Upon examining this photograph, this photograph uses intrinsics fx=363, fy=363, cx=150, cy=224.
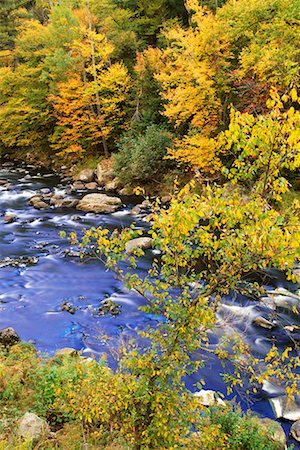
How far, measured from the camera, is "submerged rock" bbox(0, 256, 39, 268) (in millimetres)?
12091

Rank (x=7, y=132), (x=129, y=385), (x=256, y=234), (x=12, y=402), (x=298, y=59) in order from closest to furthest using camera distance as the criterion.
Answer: (x=256, y=234) → (x=129, y=385) → (x=12, y=402) → (x=298, y=59) → (x=7, y=132)

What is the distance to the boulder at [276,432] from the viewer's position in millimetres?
5287

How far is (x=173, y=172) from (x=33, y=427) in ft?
47.4

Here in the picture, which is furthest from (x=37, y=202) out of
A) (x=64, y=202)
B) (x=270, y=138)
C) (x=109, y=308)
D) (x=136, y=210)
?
(x=270, y=138)

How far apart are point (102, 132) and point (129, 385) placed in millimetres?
19950

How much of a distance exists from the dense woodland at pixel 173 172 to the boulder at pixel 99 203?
2.12 m

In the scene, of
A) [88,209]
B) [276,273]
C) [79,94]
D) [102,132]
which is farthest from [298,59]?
[79,94]

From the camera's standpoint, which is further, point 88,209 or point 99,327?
point 88,209

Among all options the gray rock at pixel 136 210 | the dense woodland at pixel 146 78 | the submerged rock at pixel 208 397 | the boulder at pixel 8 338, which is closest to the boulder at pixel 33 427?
the submerged rock at pixel 208 397

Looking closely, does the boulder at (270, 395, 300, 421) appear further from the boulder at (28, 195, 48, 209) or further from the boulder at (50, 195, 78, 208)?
the boulder at (28, 195, 48, 209)

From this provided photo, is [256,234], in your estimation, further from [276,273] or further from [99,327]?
[276,273]

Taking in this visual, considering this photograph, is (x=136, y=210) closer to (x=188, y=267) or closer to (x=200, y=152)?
(x=200, y=152)

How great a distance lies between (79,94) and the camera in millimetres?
22203

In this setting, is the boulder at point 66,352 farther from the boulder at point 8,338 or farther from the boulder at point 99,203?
the boulder at point 99,203
